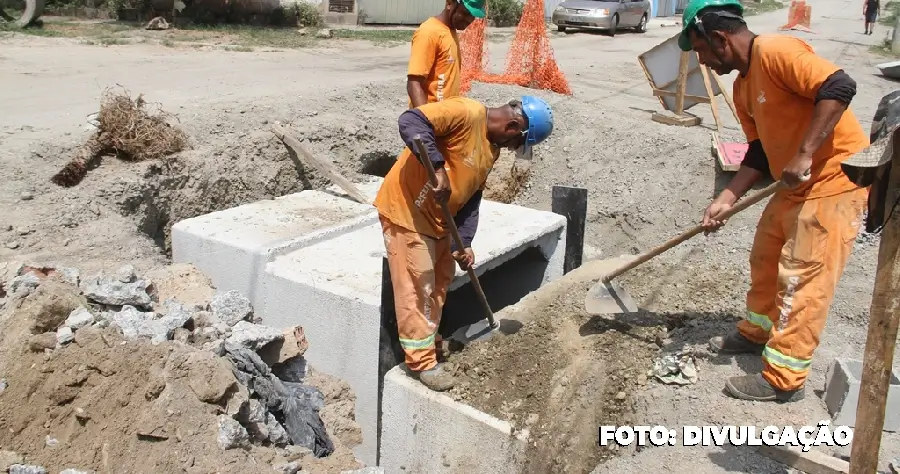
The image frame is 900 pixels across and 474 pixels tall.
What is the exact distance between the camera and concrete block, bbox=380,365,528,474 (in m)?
3.66

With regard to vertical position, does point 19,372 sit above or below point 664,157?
below

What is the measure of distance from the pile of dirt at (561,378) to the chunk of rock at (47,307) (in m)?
2.06

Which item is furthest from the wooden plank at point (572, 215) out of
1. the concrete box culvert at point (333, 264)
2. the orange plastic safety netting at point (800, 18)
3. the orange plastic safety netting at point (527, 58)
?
the orange plastic safety netting at point (800, 18)

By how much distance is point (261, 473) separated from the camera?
317 centimetres

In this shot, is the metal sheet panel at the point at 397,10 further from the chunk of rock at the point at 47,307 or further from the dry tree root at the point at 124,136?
the chunk of rock at the point at 47,307

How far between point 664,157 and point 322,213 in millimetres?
3811

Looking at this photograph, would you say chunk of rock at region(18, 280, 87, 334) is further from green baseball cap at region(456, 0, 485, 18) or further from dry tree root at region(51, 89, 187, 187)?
green baseball cap at region(456, 0, 485, 18)

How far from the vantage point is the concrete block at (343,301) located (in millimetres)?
4320

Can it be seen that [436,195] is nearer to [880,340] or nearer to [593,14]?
[880,340]

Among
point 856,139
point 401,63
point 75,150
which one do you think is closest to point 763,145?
point 856,139

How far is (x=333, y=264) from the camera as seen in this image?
473 cm

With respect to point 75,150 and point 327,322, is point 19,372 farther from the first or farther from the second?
point 75,150

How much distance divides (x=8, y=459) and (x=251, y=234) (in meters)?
2.33

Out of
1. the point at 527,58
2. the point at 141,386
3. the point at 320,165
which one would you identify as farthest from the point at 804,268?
the point at 527,58
